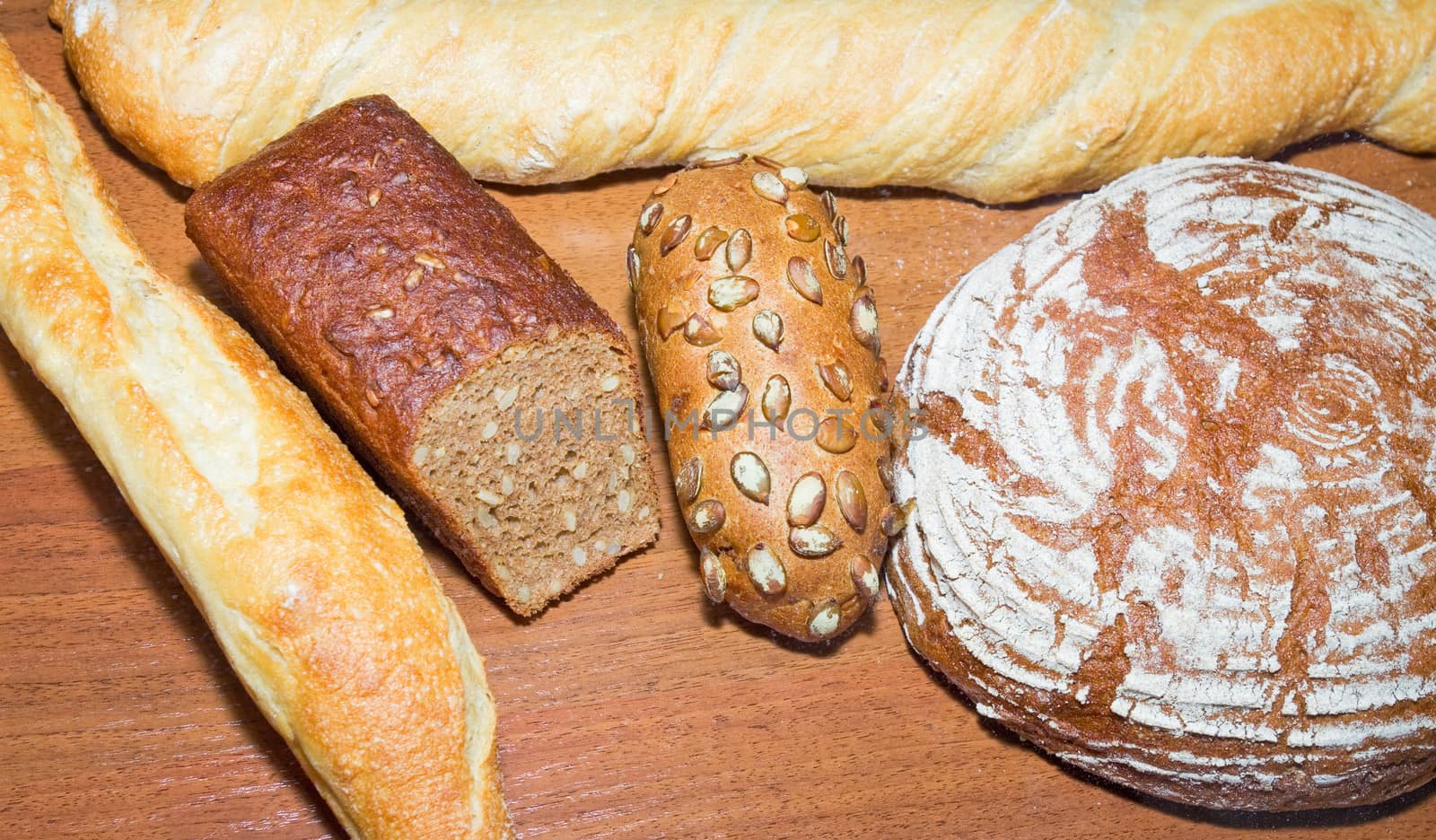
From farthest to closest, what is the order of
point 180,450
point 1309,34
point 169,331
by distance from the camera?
point 1309,34 < point 169,331 < point 180,450

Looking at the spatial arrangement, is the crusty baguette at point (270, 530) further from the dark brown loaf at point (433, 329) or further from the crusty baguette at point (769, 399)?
the crusty baguette at point (769, 399)

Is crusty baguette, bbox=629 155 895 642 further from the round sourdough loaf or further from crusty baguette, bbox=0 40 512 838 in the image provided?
crusty baguette, bbox=0 40 512 838

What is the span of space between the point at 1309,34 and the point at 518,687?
2.02 metres

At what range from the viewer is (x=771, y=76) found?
2402mm

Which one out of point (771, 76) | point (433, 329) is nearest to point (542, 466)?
point (433, 329)

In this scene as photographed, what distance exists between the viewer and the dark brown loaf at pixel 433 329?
191 cm

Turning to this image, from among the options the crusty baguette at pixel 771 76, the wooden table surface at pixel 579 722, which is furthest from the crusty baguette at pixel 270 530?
the crusty baguette at pixel 771 76

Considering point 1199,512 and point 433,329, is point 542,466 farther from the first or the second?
point 1199,512

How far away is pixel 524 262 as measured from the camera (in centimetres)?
202

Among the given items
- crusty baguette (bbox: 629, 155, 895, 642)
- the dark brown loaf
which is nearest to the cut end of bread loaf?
the dark brown loaf

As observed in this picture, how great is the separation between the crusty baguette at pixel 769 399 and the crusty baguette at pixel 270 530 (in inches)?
18.6

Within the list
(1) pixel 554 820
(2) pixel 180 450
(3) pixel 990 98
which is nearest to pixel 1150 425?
(3) pixel 990 98

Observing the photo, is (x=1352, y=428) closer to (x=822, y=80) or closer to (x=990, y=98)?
(x=990, y=98)

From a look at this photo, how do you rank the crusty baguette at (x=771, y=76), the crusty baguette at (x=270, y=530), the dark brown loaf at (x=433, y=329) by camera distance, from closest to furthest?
the crusty baguette at (x=270, y=530), the dark brown loaf at (x=433, y=329), the crusty baguette at (x=771, y=76)
